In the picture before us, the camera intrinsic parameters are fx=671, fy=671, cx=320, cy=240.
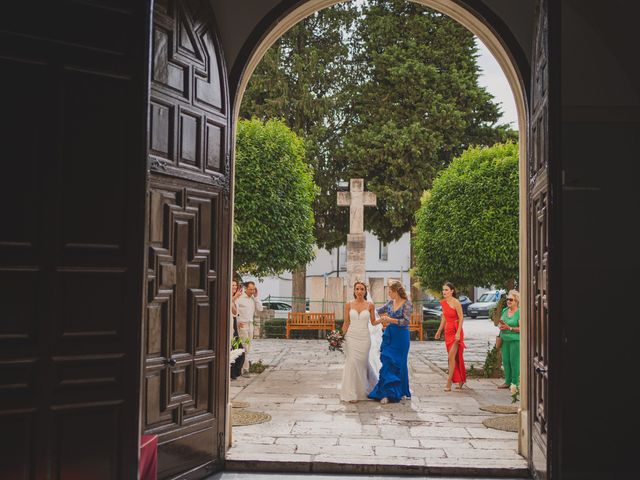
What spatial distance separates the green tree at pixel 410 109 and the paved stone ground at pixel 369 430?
38.8 ft

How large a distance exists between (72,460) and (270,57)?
22675 millimetres

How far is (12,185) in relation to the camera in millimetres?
4086

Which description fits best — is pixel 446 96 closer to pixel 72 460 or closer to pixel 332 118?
pixel 332 118

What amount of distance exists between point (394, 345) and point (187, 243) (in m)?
5.19

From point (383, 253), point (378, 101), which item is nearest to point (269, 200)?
point (378, 101)

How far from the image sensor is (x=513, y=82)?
21.7 feet

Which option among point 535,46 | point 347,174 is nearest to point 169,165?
point 535,46

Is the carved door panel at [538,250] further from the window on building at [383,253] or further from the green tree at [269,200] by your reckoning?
the window on building at [383,253]

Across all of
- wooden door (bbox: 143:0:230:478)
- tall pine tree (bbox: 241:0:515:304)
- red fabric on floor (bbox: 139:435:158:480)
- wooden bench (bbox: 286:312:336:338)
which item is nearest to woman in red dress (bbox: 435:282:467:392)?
wooden door (bbox: 143:0:230:478)

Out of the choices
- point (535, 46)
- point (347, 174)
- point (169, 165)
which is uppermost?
point (347, 174)

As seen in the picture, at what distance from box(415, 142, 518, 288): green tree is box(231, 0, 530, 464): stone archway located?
6954 mm

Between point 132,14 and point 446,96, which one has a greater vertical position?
point 446,96
